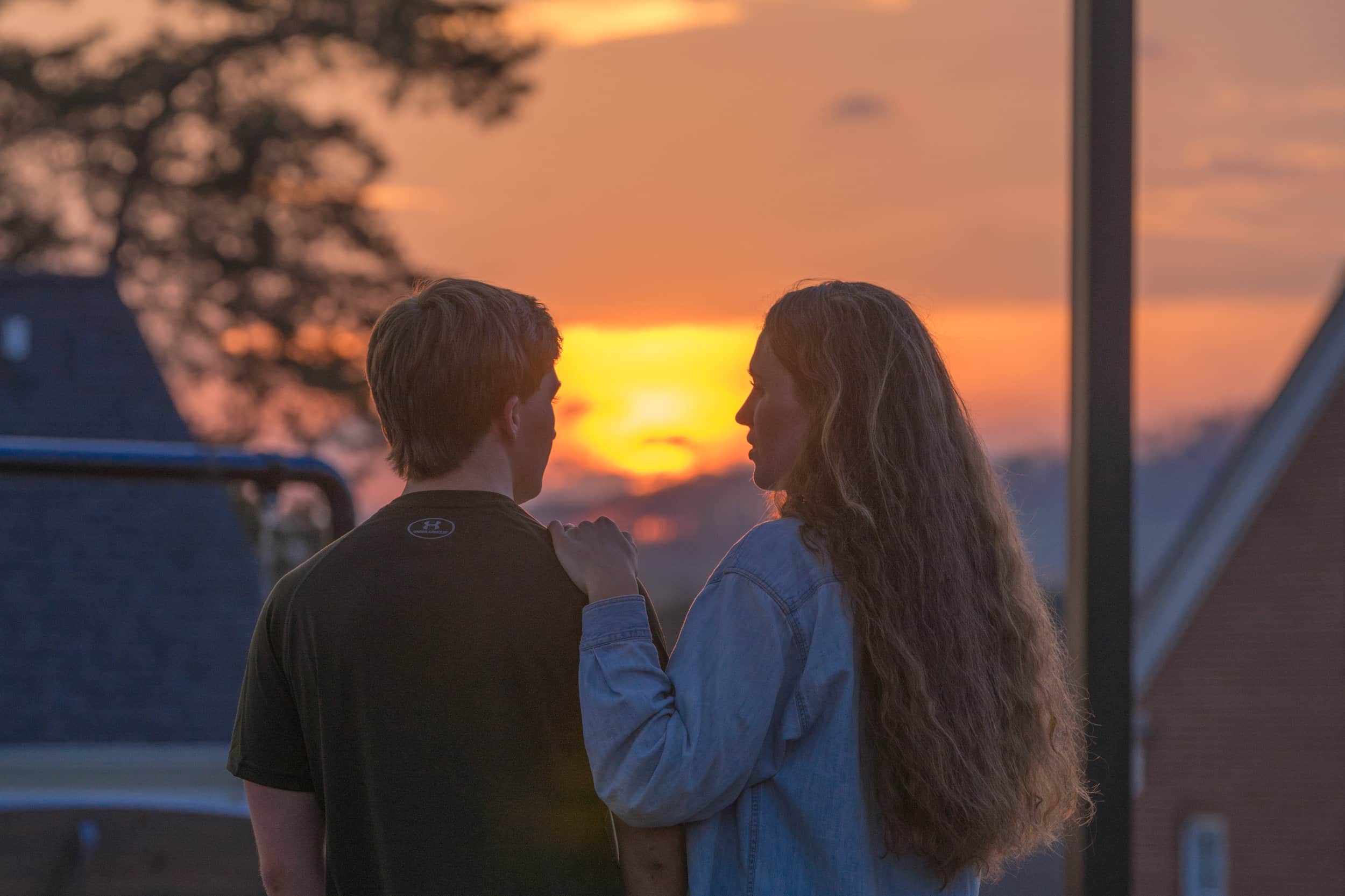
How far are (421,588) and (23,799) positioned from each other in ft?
8.15

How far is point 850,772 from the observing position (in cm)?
189

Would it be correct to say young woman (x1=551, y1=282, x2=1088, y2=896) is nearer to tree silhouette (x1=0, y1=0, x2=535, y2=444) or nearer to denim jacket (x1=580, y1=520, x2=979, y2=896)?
denim jacket (x1=580, y1=520, x2=979, y2=896)

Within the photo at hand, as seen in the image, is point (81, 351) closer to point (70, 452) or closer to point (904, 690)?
point (70, 452)

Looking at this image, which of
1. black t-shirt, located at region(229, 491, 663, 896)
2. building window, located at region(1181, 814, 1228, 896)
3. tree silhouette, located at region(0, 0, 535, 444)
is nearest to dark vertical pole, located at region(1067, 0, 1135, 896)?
black t-shirt, located at region(229, 491, 663, 896)

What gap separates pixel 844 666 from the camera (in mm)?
1872

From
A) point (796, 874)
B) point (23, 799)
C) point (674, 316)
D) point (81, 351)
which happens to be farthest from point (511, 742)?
point (81, 351)

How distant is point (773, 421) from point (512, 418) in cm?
37

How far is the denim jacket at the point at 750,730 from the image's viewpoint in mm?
1837

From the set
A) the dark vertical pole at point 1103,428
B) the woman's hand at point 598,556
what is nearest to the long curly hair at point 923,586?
the woman's hand at point 598,556

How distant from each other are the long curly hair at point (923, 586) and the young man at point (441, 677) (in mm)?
349

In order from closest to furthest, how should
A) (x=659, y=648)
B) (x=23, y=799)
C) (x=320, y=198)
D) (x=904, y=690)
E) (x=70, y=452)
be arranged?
(x=904, y=690) → (x=659, y=648) → (x=70, y=452) → (x=23, y=799) → (x=320, y=198)

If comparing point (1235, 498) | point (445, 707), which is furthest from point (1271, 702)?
point (445, 707)

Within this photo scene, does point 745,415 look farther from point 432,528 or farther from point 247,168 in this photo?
point 247,168

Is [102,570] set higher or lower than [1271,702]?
higher
